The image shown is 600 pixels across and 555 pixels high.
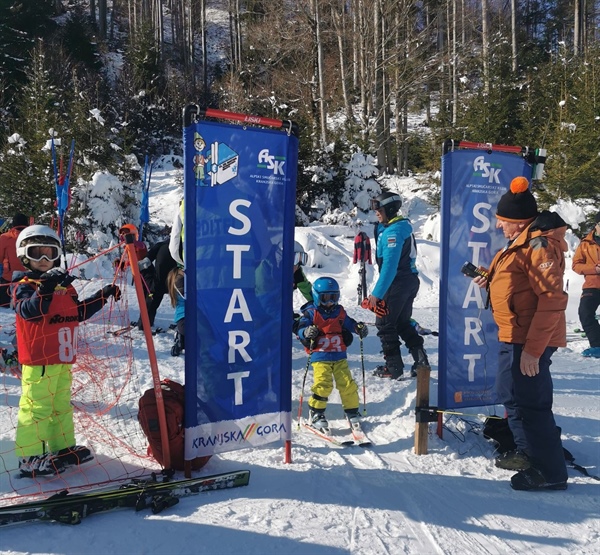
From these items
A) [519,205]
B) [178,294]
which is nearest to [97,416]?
[178,294]

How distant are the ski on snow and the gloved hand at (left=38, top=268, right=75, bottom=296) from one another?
4.23 ft

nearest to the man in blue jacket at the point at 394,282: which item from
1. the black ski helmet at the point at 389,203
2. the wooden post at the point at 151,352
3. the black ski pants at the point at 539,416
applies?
the black ski helmet at the point at 389,203

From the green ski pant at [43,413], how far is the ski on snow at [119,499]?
0.56 m

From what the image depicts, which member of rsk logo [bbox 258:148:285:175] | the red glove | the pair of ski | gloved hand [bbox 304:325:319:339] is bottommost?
the pair of ski

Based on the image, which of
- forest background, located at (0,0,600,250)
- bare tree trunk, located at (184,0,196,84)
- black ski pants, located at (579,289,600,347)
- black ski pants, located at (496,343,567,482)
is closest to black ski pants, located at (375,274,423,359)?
black ski pants, located at (496,343,567,482)

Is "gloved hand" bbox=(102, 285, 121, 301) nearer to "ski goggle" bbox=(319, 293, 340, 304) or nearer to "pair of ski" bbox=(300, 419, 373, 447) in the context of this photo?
"ski goggle" bbox=(319, 293, 340, 304)

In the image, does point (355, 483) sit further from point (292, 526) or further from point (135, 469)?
point (135, 469)

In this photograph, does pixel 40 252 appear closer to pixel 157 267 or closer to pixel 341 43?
pixel 157 267

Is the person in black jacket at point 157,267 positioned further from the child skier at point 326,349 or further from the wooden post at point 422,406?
the wooden post at point 422,406

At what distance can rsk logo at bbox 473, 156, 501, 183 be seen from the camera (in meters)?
4.21

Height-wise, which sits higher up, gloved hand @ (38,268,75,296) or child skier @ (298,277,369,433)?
gloved hand @ (38,268,75,296)

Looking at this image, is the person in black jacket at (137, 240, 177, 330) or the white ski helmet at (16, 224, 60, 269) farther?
the person in black jacket at (137, 240, 177, 330)

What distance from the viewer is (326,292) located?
488cm

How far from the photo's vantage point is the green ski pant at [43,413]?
11.4 feet
